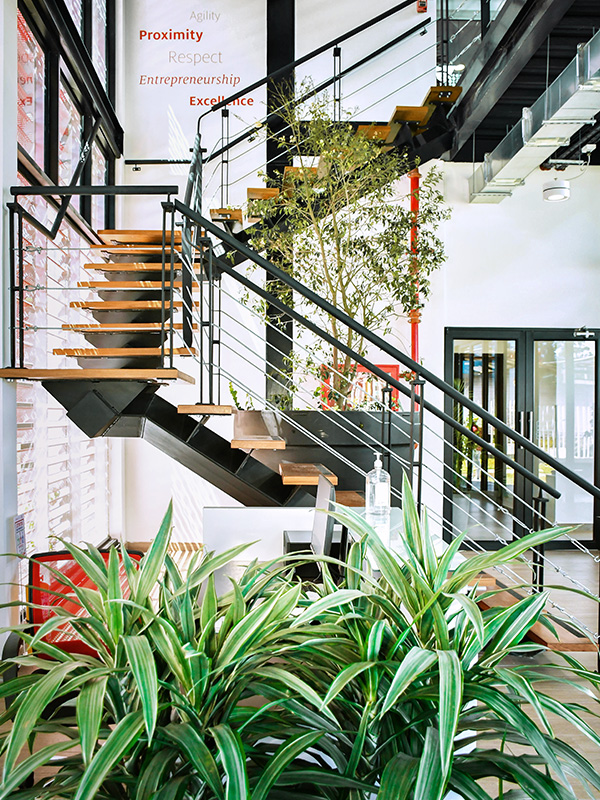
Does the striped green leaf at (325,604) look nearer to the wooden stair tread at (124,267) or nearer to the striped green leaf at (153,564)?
the striped green leaf at (153,564)

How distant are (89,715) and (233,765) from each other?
0.70 ft

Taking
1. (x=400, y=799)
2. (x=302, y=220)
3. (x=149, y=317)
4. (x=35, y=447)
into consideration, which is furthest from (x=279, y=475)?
(x=400, y=799)

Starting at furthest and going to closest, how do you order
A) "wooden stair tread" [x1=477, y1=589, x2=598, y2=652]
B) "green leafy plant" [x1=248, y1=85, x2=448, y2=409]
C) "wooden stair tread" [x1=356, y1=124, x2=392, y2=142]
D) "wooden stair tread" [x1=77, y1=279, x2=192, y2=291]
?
"wooden stair tread" [x1=356, y1=124, x2=392, y2=142]
"green leafy plant" [x1=248, y1=85, x2=448, y2=409]
"wooden stair tread" [x1=77, y1=279, x2=192, y2=291]
"wooden stair tread" [x1=477, y1=589, x2=598, y2=652]

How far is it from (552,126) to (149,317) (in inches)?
126

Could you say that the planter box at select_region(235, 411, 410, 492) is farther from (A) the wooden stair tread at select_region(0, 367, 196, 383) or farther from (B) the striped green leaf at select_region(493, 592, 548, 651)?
(B) the striped green leaf at select_region(493, 592, 548, 651)

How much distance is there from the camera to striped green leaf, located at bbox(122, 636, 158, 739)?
2.93ft

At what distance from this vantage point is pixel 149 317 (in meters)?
4.18

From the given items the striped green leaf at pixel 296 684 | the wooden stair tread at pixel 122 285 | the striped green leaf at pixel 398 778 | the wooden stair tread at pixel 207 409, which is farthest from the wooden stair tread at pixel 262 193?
the striped green leaf at pixel 398 778

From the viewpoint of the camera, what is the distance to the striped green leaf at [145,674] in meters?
0.89

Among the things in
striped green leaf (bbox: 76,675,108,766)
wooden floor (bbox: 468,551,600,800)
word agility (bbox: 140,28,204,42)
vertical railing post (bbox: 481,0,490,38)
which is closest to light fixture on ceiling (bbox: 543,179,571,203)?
vertical railing post (bbox: 481,0,490,38)

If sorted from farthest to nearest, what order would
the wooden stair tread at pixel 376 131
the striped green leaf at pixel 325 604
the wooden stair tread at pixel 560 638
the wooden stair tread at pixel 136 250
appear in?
1. the wooden stair tread at pixel 376 131
2. the wooden stair tread at pixel 136 250
3. the wooden stair tread at pixel 560 638
4. the striped green leaf at pixel 325 604

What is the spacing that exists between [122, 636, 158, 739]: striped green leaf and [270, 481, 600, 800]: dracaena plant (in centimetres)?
24

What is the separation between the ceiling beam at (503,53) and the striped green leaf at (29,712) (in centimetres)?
444

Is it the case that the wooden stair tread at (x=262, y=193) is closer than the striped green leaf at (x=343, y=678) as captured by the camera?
No
